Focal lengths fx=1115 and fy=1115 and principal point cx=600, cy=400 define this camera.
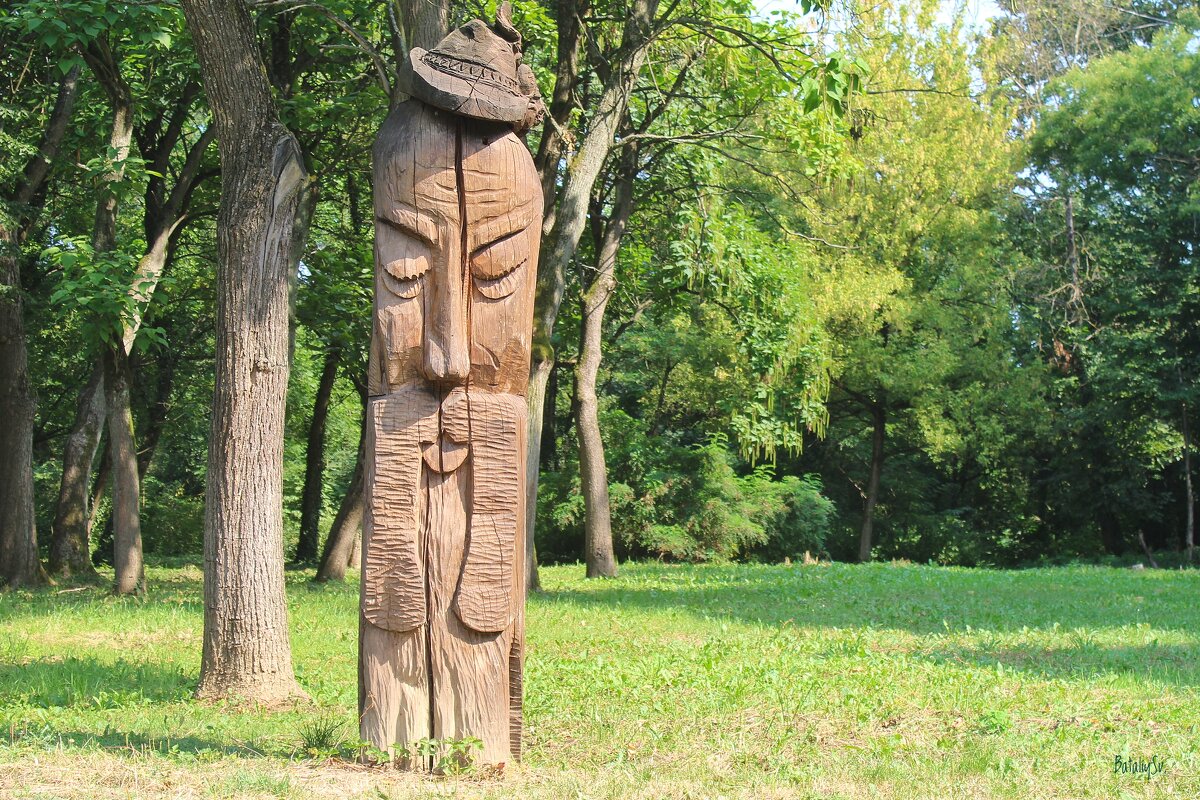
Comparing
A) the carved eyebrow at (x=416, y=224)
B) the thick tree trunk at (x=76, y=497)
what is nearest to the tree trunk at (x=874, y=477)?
the thick tree trunk at (x=76, y=497)

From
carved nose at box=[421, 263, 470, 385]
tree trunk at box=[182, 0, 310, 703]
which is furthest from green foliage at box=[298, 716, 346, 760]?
carved nose at box=[421, 263, 470, 385]

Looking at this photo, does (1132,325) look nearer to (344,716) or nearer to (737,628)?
(737,628)

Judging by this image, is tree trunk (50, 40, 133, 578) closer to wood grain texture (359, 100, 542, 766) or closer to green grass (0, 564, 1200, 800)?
green grass (0, 564, 1200, 800)

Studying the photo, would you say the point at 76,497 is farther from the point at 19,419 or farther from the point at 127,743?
the point at 127,743

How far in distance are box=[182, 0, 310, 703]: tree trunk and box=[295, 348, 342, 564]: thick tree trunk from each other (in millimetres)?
9326

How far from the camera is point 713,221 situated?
15.9 m

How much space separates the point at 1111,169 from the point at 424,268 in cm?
2882

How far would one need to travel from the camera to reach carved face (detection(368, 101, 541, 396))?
17.2 ft

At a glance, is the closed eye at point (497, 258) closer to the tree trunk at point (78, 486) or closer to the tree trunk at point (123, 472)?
the tree trunk at point (123, 472)

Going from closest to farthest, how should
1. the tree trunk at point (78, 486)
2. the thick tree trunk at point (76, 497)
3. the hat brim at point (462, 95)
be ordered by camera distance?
the hat brim at point (462, 95) < the tree trunk at point (78, 486) < the thick tree trunk at point (76, 497)

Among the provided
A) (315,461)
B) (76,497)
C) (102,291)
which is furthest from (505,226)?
(315,461)

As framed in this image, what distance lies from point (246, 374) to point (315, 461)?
49.9ft

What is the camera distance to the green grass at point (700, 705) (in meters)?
5.18

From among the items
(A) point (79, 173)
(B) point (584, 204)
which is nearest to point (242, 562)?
(B) point (584, 204)
